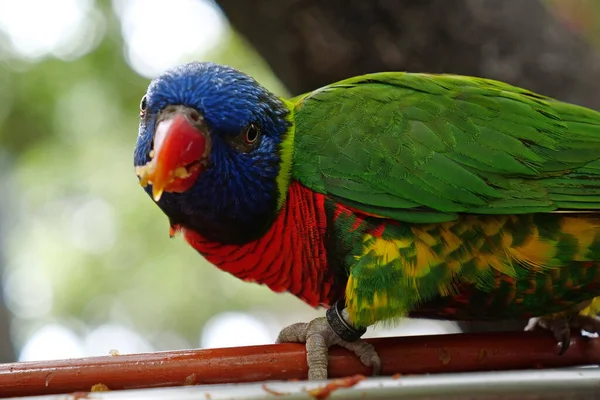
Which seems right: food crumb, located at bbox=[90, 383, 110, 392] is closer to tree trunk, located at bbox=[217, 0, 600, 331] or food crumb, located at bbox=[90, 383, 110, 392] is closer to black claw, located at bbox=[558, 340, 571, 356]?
black claw, located at bbox=[558, 340, 571, 356]

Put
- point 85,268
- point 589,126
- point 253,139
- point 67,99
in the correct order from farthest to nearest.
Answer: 1. point 85,268
2. point 67,99
3. point 589,126
4. point 253,139

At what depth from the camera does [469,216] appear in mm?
2062

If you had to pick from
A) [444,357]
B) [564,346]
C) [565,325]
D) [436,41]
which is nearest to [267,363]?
[444,357]

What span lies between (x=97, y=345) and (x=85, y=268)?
0.96 metres

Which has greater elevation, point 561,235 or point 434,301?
point 561,235

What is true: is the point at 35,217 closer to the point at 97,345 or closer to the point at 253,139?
the point at 97,345

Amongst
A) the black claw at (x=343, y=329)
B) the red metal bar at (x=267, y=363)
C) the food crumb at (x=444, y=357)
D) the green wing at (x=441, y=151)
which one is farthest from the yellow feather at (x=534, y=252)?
the black claw at (x=343, y=329)

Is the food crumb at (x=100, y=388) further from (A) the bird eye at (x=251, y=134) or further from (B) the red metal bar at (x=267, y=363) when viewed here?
(A) the bird eye at (x=251, y=134)

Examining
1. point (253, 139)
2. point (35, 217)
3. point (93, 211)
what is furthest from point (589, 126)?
point (35, 217)

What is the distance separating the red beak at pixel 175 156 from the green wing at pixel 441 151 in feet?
1.28

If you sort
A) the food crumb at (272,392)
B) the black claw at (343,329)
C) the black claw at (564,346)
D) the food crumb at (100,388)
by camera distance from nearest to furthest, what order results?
the food crumb at (272,392) → the food crumb at (100,388) → the black claw at (343,329) → the black claw at (564,346)

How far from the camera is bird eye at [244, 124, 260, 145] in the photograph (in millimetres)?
2025

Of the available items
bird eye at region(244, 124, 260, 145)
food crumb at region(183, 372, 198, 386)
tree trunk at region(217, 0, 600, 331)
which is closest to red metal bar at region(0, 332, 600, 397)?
food crumb at region(183, 372, 198, 386)

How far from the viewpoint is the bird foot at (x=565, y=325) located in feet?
7.27
